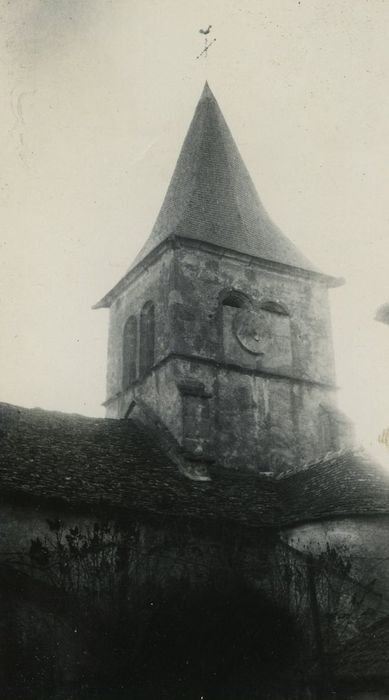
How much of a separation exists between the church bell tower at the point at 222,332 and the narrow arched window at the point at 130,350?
0.05 m

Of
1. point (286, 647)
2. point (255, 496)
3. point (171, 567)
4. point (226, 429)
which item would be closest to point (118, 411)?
point (226, 429)

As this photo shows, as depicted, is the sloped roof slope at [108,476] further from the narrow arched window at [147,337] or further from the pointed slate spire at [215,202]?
the pointed slate spire at [215,202]

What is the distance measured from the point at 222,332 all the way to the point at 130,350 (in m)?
3.71

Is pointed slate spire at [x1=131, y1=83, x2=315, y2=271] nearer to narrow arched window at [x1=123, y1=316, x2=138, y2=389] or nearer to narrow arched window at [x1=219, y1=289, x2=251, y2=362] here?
narrow arched window at [x1=219, y1=289, x2=251, y2=362]

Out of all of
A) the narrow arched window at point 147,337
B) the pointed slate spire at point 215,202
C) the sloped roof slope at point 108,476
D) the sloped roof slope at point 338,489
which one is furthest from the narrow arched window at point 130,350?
the sloped roof slope at point 338,489

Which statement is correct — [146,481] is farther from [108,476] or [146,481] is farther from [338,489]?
[338,489]

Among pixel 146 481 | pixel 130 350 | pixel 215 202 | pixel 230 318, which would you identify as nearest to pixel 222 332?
pixel 230 318

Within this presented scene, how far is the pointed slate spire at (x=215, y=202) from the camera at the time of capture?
73.6 ft

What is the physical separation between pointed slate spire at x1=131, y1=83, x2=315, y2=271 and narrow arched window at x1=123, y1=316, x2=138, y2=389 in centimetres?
228

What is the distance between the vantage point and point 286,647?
14.9 metres

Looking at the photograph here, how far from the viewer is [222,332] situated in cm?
2088

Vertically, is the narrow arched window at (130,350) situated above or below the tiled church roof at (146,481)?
above

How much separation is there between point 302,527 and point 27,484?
611 centimetres

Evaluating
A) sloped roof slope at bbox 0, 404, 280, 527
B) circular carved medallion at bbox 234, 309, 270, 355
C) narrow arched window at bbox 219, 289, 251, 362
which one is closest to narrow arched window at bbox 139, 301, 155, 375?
narrow arched window at bbox 219, 289, 251, 362
